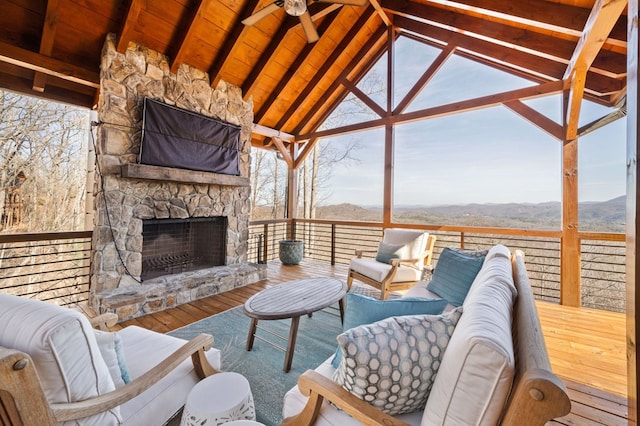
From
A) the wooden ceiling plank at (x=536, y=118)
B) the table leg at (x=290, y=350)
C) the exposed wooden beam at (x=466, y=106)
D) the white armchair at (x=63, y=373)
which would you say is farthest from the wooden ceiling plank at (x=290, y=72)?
the white armchair at (x=63, y=373)

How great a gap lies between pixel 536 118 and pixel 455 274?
8.97 feet

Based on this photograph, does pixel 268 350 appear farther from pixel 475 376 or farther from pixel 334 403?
pixel 475 376

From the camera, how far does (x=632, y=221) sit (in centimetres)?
76

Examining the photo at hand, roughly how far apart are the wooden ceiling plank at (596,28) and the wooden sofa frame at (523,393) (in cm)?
241

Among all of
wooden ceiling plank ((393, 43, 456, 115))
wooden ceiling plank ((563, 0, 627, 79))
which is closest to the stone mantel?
wooden ceiling plank ((393, 43, 456, 115))

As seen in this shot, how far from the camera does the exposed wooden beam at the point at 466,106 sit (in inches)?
136

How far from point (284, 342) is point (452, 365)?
1.95 metres

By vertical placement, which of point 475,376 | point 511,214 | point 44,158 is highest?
point 44,158

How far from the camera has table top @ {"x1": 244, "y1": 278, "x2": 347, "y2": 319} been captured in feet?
6.56

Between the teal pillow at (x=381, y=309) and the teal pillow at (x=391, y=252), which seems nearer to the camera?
the teal pillow at (x=381, y=309)

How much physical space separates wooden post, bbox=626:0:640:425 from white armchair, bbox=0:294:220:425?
152cm

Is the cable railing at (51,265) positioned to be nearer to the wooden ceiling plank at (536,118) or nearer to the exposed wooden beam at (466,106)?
the exposed wooden beam at (466,106)

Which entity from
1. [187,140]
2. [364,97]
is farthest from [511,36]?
[187,140]

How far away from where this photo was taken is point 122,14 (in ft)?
9.92
